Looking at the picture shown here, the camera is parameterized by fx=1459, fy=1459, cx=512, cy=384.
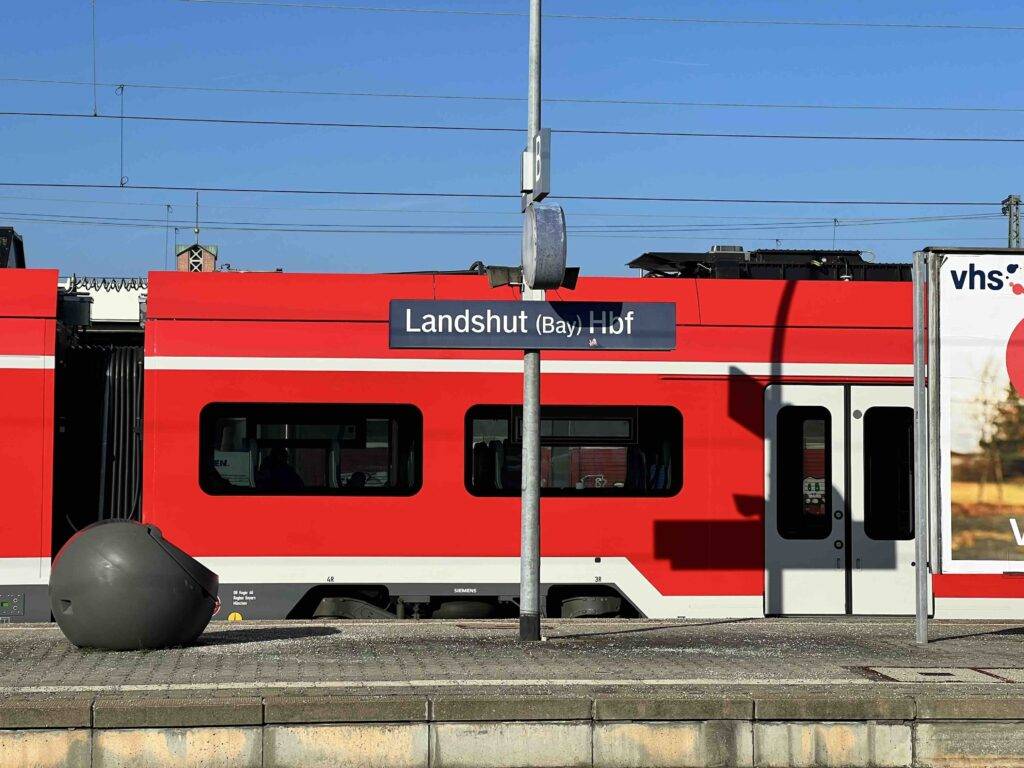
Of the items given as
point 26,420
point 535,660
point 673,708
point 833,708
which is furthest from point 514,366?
point 833,708

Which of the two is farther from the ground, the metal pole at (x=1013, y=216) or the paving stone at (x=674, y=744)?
the metal pole at (x=1013, y=216)

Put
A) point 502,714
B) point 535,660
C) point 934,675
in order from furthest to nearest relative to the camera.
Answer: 1. point 535,660
2. point 934,675
3. point 502,714

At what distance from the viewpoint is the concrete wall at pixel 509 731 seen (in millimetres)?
7609

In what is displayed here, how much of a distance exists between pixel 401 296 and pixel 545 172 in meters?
2.85

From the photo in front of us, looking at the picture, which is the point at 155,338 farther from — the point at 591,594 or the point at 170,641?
the point at 591,594

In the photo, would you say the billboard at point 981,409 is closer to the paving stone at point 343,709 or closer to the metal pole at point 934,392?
the metal pole at point 934,392

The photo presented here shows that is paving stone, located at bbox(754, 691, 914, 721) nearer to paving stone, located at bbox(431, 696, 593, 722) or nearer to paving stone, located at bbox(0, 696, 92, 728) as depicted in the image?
paving stone, located at bbox(431, 696, 593, 722)

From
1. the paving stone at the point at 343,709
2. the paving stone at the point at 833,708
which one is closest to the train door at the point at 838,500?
the paving stone at the point at 833,708

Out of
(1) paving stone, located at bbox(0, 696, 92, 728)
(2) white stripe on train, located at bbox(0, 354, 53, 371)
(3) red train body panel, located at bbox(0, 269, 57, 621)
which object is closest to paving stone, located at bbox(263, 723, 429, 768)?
(1) paving stone, located at bbox(0, 696, 92, 728)

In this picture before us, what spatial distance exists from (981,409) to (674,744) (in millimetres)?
4086

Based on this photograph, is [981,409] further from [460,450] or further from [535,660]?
[460,450]

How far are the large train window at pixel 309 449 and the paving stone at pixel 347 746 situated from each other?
5090mm

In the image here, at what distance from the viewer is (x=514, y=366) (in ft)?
42.4

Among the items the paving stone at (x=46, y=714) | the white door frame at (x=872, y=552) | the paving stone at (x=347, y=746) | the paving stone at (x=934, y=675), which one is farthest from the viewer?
the white door frame at (x=872, y=552)
